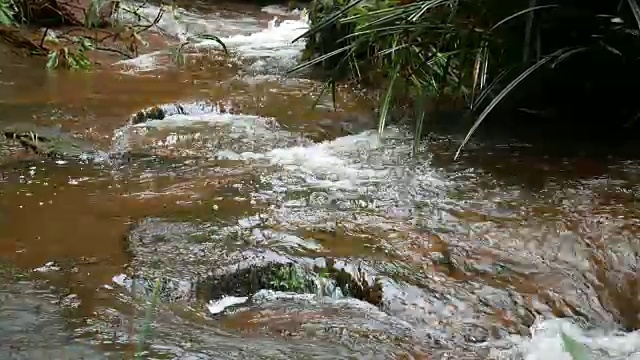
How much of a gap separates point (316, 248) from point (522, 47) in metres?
1.38

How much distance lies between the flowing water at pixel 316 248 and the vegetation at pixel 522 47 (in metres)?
0.34

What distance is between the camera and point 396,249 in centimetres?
228

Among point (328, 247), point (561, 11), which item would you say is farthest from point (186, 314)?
point (561, 11)

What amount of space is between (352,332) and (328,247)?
0.51m

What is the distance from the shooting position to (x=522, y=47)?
307 cm

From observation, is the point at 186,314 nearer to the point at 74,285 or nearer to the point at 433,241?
the point at 74,285

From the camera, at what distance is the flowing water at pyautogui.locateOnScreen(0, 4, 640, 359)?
177 centimetres

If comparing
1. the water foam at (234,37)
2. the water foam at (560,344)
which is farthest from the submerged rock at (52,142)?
the water foam at (560,344)

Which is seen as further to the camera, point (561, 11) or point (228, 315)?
point (561, 11)

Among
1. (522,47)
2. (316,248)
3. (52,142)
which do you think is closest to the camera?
(316,248)

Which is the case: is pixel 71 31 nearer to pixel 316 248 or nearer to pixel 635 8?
pixel 316 248

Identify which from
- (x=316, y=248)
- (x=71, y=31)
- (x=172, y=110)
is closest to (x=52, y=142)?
(x=172, y=110)

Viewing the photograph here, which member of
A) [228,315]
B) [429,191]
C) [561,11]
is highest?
[561,11]

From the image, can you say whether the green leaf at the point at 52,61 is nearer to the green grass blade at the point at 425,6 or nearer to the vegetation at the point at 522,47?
the vegetation at the point at 522,47
